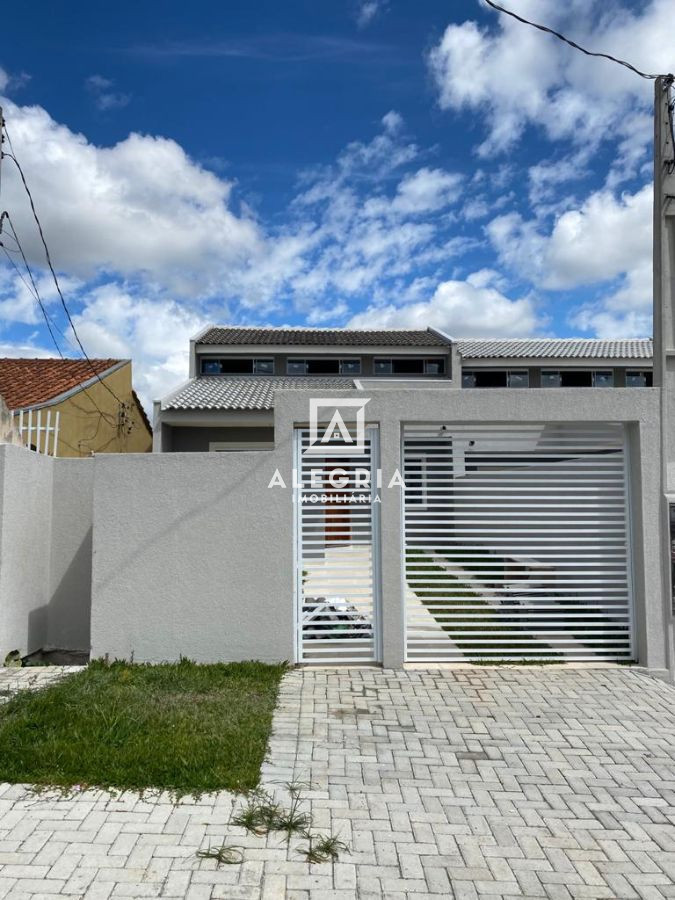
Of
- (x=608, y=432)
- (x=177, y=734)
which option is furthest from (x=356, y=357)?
(x=177, y=734)

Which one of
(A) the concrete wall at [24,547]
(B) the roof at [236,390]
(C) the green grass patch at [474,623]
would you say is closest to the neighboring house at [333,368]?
(B) the roof at [236,390]

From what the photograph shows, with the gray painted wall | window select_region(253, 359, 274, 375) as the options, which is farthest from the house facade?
window select_region(253, 359, 274, 375)

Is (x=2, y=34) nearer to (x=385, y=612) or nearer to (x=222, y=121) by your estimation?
(x=222, y=121)

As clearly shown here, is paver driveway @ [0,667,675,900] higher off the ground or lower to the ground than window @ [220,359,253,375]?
lower

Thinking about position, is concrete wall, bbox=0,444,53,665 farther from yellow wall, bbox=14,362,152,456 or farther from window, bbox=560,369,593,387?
window, bbox=560,369,593,387

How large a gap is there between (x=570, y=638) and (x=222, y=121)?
8236mm

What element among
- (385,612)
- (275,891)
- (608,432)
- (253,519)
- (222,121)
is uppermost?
(222,121)

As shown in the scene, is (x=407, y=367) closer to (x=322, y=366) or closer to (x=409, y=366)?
(x=409, y=366)

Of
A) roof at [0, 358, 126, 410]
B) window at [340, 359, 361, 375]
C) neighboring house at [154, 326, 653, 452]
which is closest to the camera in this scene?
roof at [0, 358, 126, 410]

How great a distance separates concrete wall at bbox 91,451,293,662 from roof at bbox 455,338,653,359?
27875 millimetres

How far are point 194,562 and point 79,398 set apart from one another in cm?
967

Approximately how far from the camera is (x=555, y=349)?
1363 inches

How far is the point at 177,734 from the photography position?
190 inches

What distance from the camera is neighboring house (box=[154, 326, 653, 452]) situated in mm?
19219
